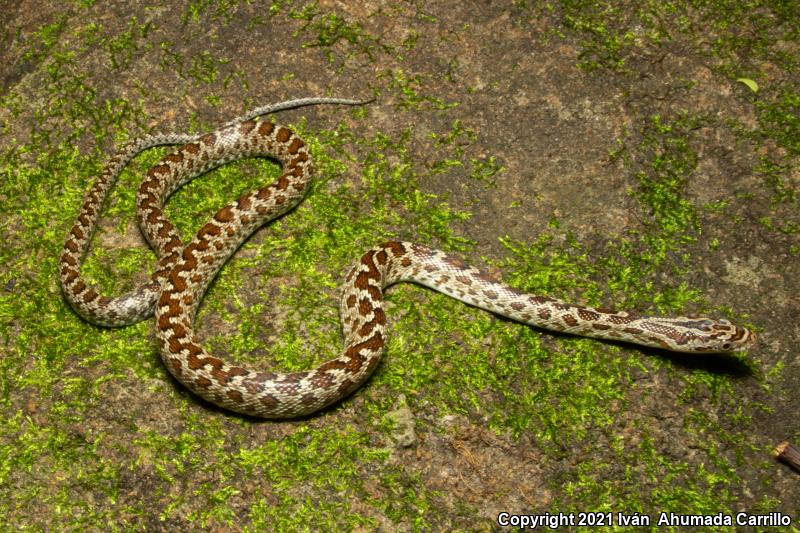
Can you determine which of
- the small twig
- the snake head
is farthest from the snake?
the small twig

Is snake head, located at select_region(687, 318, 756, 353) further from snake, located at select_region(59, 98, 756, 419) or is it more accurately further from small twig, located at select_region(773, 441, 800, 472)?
small twig, located at select_region(773, 441, 800, 472)

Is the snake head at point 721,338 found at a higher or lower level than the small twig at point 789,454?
higher

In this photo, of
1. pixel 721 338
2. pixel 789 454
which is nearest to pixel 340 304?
pixel 721 338

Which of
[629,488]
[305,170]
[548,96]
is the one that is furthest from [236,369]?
[548,96]

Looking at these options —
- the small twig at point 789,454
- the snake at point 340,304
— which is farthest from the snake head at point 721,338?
the small twig at point 789,454

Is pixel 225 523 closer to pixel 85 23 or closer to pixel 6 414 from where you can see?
pixel 6 414

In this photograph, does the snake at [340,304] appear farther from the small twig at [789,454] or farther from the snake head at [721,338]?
the small twig at [789,454]
